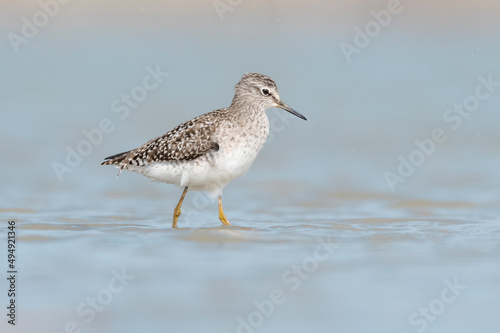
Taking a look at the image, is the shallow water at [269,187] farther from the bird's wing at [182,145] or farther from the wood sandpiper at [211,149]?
the bird's wing at [182,145]

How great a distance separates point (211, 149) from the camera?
1212 cm

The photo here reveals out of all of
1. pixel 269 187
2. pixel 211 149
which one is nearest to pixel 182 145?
pixel 211 149

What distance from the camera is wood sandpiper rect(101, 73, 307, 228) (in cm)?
1212

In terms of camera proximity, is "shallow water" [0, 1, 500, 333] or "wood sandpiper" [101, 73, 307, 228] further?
"wood sandpiper" [101, 73, 307, 228]

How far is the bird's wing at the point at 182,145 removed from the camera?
39.9ft

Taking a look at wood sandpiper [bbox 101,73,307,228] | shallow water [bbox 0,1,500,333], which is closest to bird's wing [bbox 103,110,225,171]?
wood sandpiper [bbox 101,73,307,228]

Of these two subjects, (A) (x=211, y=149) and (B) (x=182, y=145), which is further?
(B) (x=182, y=145)

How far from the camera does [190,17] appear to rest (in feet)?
107

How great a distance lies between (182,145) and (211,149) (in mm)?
415

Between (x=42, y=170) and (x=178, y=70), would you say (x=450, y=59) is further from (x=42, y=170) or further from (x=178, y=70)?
(x=42, y=170)

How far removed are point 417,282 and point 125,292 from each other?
2681 mm

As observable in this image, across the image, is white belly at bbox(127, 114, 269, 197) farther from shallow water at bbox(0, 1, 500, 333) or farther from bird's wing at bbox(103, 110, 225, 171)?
shallow water at bbox(0, 1, 500, 333)

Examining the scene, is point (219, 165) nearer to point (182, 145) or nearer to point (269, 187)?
point (182, 145)

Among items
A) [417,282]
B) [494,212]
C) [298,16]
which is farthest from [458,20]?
[417,282]
